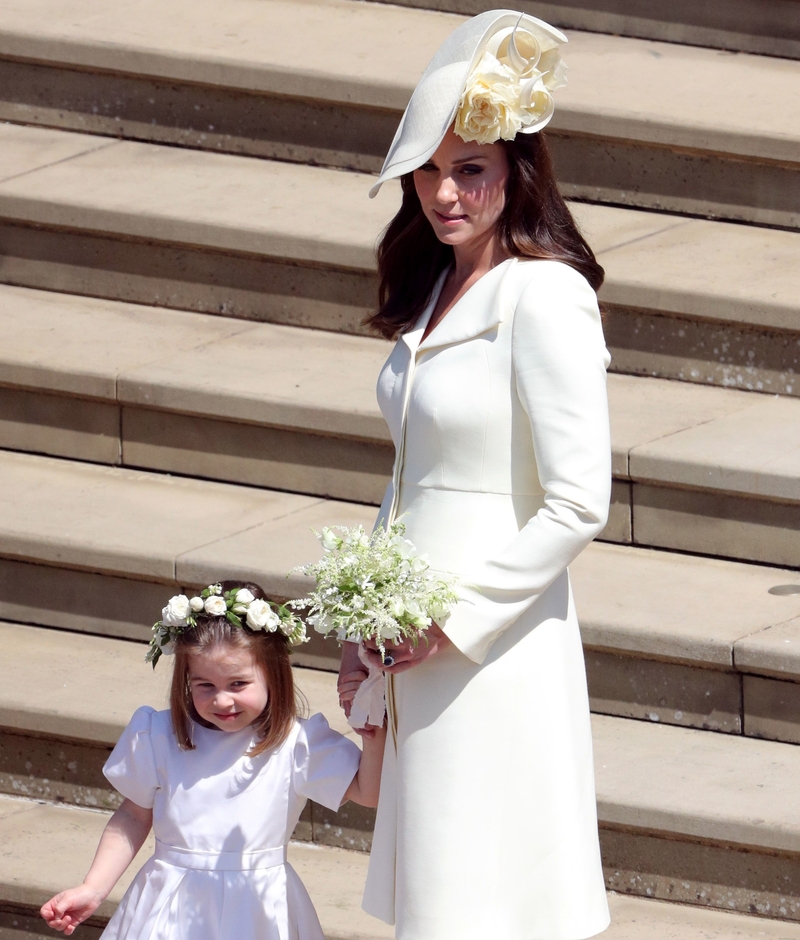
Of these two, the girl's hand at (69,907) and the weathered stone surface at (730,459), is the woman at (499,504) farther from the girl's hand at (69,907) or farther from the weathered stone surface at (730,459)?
the weathered stone surface at (730,459)

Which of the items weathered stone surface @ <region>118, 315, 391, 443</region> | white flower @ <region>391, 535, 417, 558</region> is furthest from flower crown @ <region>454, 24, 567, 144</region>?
weathered stone surface @ <region>118, 315, 391, 443</region>

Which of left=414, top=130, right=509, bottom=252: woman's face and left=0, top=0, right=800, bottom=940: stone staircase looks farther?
left=0, top=0, right=800, bottom=940: stone staircase

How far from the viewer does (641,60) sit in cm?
559

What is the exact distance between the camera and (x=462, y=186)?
276 cm

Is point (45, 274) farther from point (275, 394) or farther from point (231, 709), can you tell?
point (231, 709)

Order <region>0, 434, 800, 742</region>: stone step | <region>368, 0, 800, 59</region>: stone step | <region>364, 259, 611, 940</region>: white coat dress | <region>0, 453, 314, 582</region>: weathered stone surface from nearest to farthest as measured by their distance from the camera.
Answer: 1. <region>364, 259, 611, 940</region>: white coat dress
2. <region>0, 434, 800, 742</region>: stone step
3. <region>0, 453, 314, 582</region>: weathered stone surface
4. <region>368, 0, 800, 59</region>: stone step

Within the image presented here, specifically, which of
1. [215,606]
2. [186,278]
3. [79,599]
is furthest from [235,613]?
[186,278]

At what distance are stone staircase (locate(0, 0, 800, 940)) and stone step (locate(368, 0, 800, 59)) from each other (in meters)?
0.01

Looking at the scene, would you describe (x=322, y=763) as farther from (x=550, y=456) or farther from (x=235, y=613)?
(x=550, y=456)

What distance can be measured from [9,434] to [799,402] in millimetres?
2317

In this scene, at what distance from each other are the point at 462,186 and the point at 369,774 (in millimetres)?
1108

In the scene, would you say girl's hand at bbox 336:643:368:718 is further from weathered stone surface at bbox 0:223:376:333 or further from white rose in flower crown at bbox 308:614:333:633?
weathered stone surface at bbox 0:223:376:333

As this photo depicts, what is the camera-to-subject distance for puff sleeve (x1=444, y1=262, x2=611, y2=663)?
2.64m

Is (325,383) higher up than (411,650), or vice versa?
(411,650)
